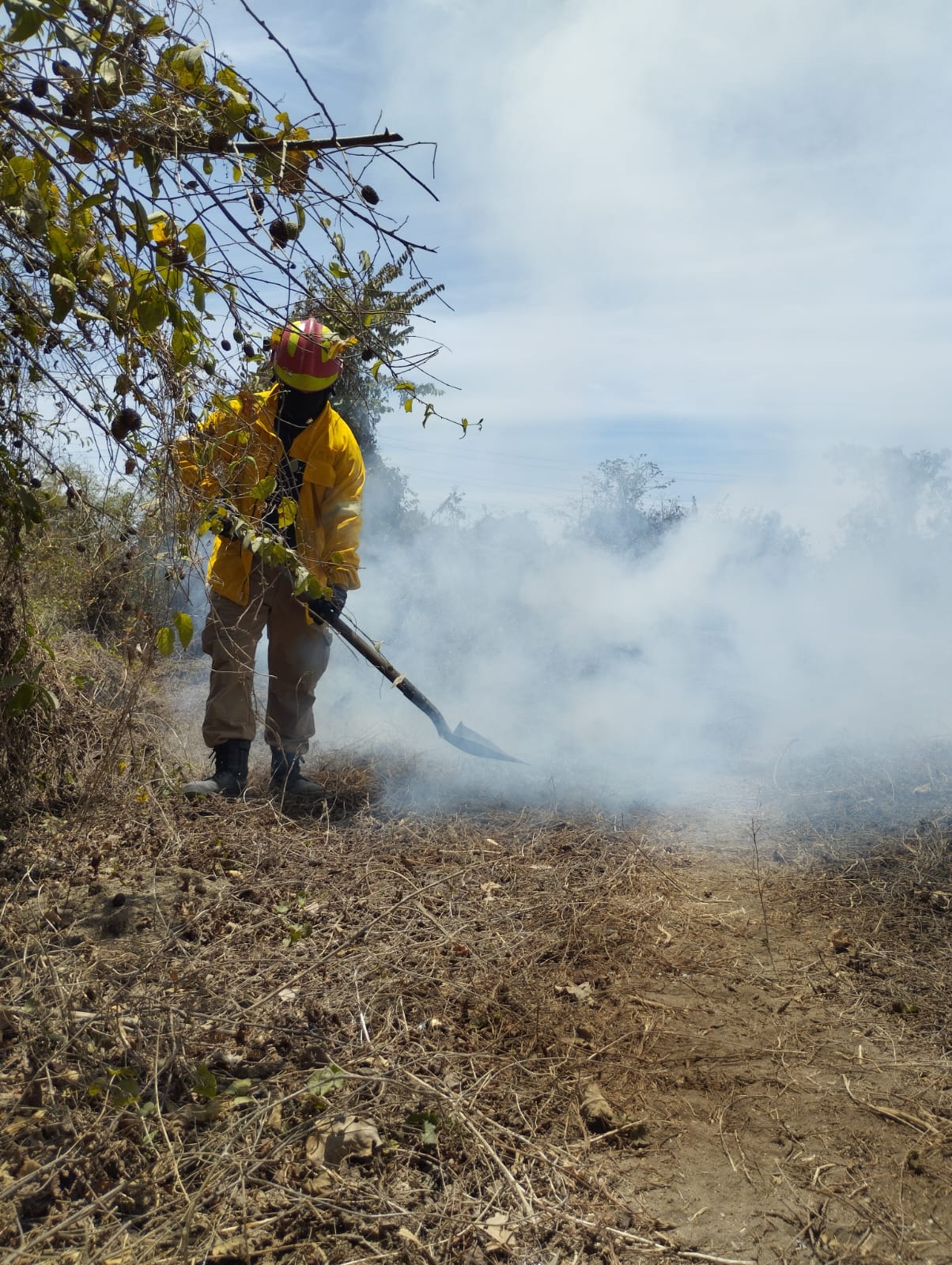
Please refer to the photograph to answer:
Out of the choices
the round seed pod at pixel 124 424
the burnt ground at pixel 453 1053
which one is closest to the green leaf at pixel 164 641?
the round seed pod at pixel 124 424

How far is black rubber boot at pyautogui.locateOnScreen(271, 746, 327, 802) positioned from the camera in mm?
4414

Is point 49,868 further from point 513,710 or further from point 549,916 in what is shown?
point 513,710

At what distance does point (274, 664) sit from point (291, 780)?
2.01 ft

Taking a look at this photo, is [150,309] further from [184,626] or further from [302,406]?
[302,406]

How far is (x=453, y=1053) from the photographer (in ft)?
7.57

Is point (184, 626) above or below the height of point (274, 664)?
above

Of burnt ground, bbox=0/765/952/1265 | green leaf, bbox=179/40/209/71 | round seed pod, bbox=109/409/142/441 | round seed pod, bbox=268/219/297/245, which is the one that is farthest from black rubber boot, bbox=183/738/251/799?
green leaf, bbox=179/40/209/71

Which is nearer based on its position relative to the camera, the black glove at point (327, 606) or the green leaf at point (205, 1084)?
the green leaf at point (205, 1084)

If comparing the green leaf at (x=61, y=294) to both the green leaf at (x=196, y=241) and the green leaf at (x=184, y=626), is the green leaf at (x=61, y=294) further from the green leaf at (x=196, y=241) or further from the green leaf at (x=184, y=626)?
the green leaf at (x=184, y=626)

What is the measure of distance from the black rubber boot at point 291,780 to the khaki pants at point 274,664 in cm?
6

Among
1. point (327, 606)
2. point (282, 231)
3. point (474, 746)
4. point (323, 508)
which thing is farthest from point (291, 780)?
point (282, 231)

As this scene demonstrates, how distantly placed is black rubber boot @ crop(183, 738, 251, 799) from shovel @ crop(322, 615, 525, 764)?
721 mm

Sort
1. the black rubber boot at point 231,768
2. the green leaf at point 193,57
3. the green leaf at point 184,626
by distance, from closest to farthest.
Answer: the green leaf at point 193,57 → the green leaf at point 184,626 → the black rubber boot at point 231,768

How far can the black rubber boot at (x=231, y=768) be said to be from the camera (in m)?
4.18
